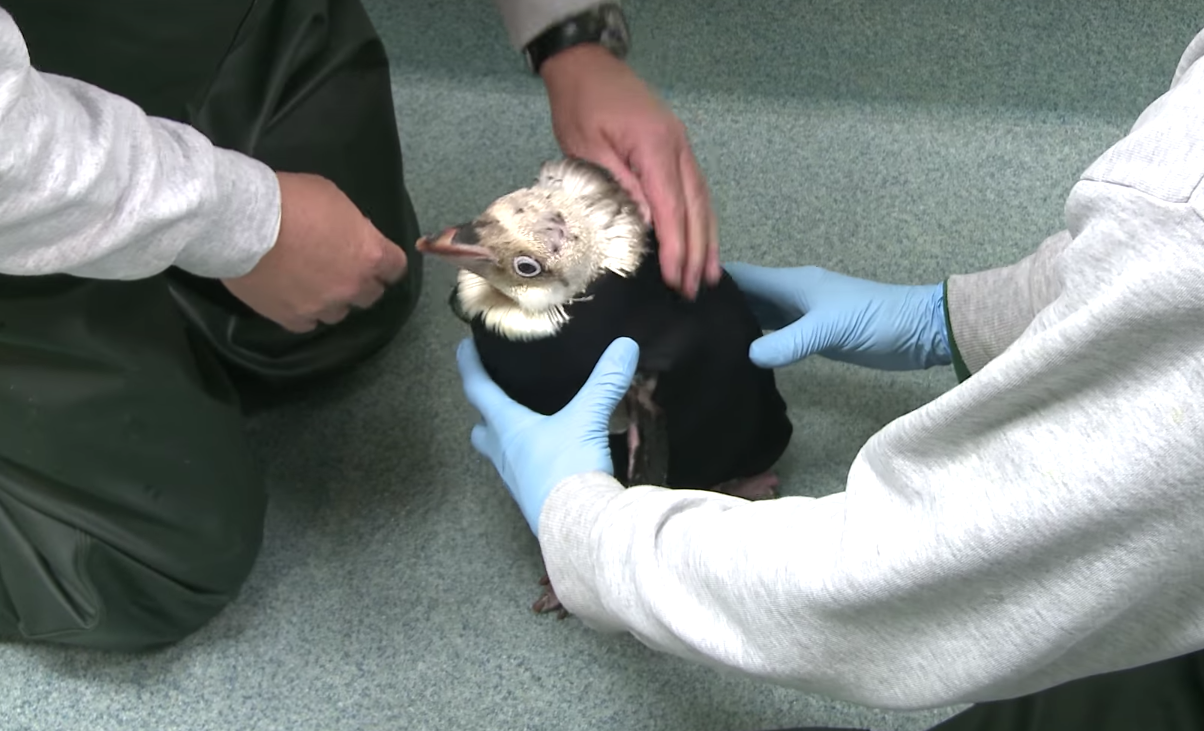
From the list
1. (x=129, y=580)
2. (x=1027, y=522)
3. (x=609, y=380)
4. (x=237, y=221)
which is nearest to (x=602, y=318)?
(x=609, y=380)

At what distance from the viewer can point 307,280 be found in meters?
0.81

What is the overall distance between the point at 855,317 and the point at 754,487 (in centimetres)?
21

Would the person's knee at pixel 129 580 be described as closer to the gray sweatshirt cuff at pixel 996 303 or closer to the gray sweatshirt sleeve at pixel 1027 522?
the gray sweatshirt sleeve at pixel 1027 522

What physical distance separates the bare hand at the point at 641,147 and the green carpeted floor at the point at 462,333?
34cm

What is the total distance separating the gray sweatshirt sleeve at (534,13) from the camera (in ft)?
2.98

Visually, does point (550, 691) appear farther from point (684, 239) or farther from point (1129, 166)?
point (1129, 166)

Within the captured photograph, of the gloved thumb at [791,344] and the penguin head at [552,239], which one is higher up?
the penguin head at [552,239]

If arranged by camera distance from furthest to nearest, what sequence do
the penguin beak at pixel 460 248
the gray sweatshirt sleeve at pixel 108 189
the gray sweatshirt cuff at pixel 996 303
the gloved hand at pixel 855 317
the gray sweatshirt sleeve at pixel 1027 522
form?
the gloved hand at pixel 855 317 < the gray sweatshirt cuff at pixel 996 303 < the penguin beak at pixel 460 248 < the gray sweatshirt sleeve at pixel 108 189 < the gray sweatshirt sleeve at pixel 1027 522

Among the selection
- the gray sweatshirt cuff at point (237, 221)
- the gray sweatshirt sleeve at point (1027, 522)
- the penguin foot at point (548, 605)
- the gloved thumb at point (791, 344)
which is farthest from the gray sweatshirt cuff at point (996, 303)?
the gray sweatshirt cuff at point (237, 221)

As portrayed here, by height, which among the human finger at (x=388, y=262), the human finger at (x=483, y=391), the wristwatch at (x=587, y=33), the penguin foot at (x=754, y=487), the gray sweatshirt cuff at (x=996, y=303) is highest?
the wristwatch at (x=587, y=33)

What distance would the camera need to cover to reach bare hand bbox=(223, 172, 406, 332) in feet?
2.54

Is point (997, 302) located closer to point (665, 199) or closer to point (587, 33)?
point (665, 199)

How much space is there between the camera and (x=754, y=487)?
101 centimetres

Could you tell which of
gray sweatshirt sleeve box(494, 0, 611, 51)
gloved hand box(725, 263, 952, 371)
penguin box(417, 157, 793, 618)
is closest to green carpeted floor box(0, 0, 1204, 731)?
gloved hand box(725, 263, 952, 371)
